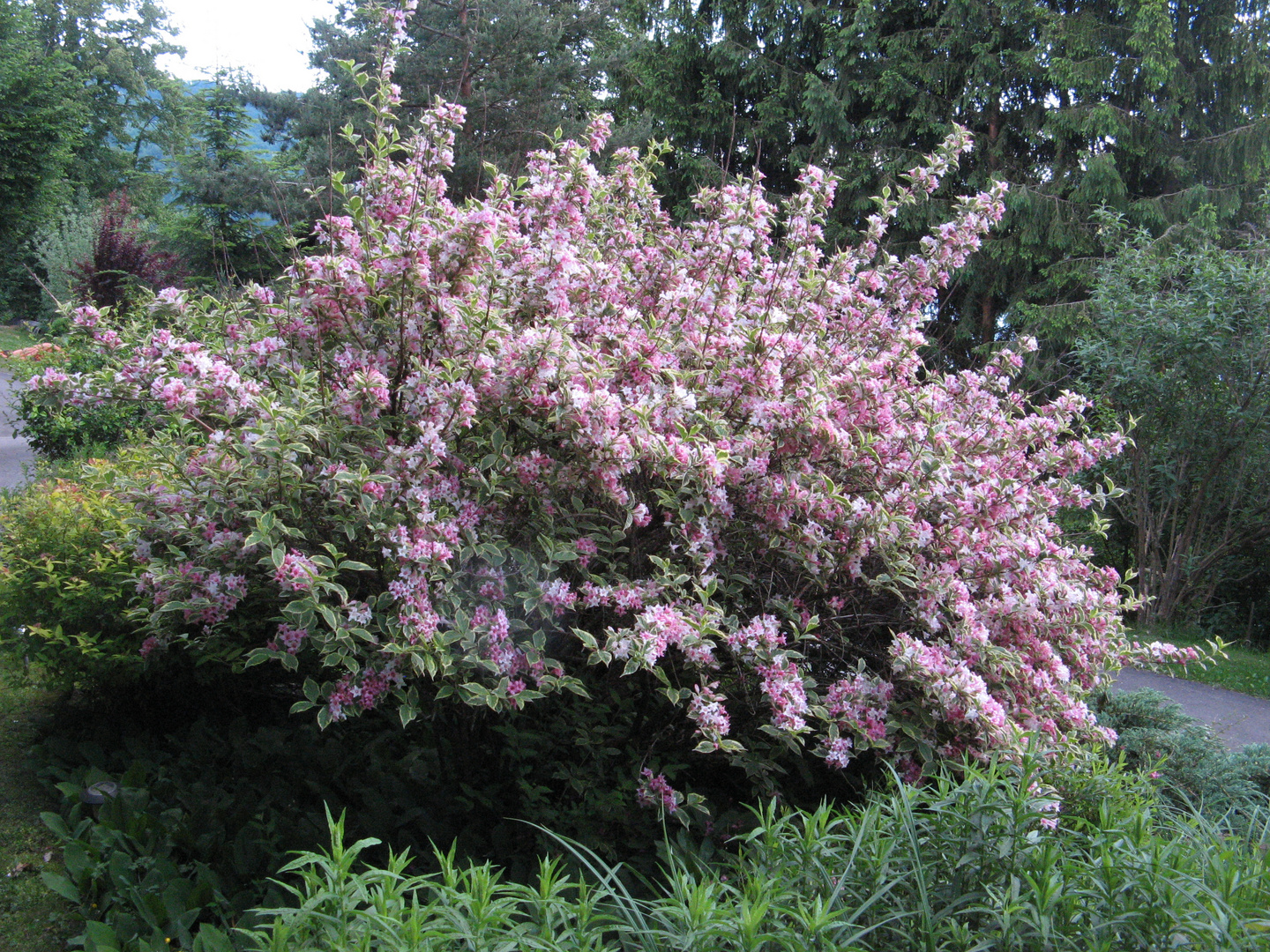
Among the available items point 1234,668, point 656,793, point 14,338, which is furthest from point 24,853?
point 14,338

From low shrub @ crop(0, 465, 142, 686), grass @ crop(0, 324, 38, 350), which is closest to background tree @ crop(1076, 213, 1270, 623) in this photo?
low shrub @ crop(0, 465, 142, 686)

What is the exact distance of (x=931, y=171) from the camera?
4.09 metres

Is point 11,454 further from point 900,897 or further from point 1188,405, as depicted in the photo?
point 1188,405

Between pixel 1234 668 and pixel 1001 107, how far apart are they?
9.32 m

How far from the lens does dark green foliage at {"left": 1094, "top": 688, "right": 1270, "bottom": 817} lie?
388 centimetres

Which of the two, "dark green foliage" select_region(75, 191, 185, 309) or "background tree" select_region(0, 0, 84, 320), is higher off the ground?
"background tree" select_region(0, 0, 84, 320)

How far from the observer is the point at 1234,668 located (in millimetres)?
8008

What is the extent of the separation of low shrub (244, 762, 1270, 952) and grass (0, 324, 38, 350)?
68.4 ft

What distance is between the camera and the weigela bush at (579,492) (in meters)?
2.53

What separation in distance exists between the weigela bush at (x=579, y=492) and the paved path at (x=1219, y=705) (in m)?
3.23

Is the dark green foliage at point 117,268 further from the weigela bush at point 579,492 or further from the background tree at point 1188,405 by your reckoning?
the background tree at point 1188,405

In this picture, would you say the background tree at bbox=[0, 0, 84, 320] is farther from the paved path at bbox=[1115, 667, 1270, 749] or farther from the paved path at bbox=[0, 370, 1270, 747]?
the paved path at bbox=[1115, 667, 1270, 749]

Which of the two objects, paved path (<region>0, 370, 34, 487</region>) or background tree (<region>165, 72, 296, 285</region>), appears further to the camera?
background tree (<region>165, 72, 296, 285</region>)

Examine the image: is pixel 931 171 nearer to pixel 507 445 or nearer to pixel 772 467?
pixel 772 467
